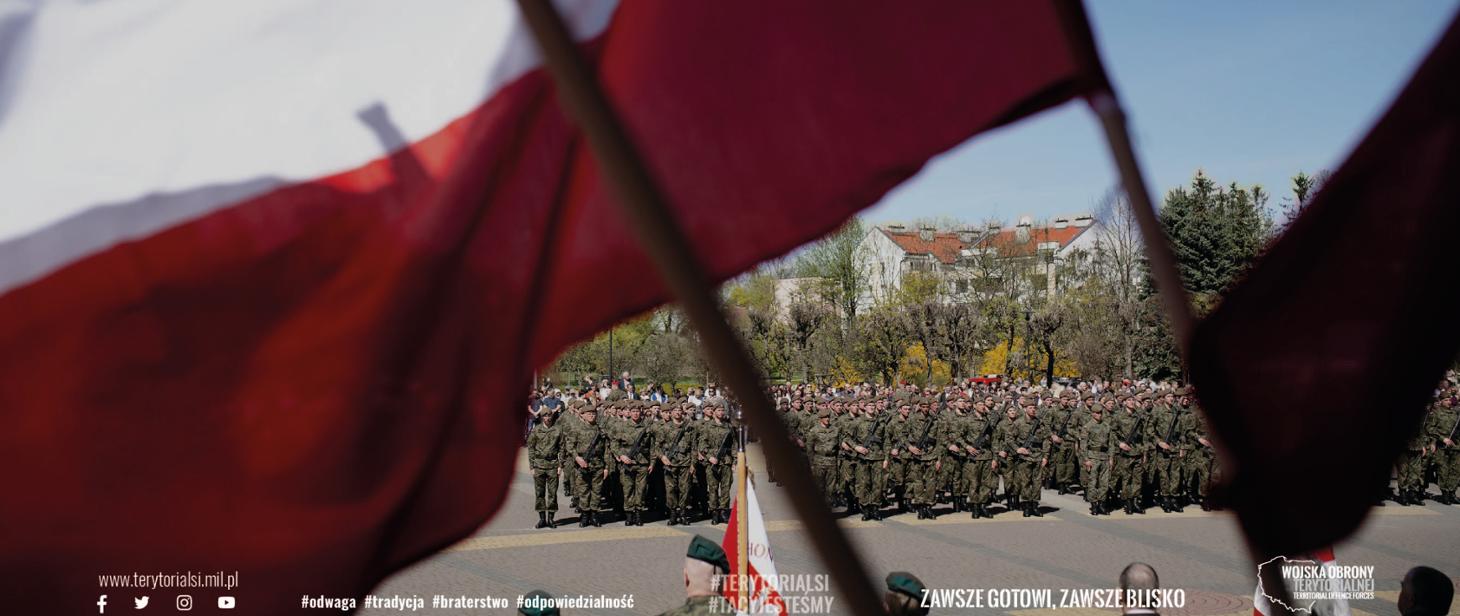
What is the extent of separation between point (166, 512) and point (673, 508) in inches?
466

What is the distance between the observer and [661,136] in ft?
6.48

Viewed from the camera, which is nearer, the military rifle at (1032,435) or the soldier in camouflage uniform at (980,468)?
the soldier in camouflage uniform at (980,468)

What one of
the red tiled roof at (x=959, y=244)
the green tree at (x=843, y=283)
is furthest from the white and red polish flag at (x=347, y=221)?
the red tiled roof at (x=959, y=244)

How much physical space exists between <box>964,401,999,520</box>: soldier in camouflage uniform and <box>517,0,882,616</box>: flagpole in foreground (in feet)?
44.9

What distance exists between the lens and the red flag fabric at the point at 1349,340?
153 centimetres

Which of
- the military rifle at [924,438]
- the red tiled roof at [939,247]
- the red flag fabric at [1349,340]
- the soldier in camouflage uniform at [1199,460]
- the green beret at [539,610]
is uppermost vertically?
the red tiled roof at [939,247]

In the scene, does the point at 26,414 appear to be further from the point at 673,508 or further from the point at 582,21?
the point at 673,508

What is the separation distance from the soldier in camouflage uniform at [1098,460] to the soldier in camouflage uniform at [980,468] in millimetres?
1074

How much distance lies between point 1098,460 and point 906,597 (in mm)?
10668

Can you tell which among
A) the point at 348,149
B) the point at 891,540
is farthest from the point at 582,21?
the point at 891,540

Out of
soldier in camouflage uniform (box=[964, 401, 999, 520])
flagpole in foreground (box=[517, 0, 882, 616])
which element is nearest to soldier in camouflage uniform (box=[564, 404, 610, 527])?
soldier in camouflage uniform (box=[964, 401, 999, 520])

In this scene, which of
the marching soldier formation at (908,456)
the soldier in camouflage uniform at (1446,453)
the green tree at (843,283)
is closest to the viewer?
the marching soldier formation at (908,456)

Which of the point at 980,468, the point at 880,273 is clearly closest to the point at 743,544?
the point at 980,468

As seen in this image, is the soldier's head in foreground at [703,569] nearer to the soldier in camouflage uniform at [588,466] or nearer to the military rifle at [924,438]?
the soldier in camouflage uniform at [588,466]
